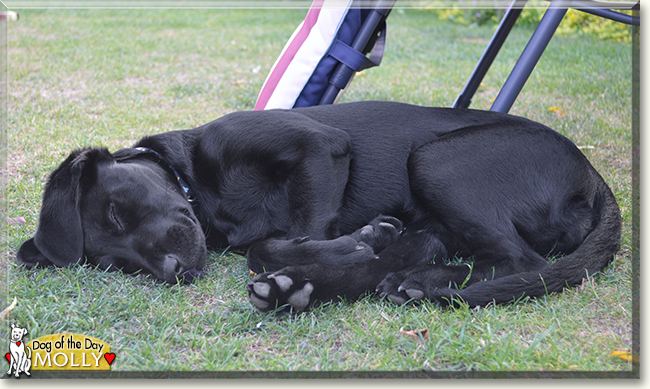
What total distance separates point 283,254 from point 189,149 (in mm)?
812

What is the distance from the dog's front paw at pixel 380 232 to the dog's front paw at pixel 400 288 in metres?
0.33

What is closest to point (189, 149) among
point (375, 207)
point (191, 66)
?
point (375, 207)

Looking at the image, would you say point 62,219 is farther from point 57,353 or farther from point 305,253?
point 305,253

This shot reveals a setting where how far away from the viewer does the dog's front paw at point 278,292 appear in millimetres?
2055

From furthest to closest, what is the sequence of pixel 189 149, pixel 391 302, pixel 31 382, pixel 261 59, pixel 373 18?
pixel 261 59
pixel 373 18
pixel 189 149
pixel 391 302
pixel 31 382

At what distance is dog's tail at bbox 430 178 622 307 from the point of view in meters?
2.08

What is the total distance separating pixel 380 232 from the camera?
2629mm

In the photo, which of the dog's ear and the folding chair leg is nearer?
the dog's ear

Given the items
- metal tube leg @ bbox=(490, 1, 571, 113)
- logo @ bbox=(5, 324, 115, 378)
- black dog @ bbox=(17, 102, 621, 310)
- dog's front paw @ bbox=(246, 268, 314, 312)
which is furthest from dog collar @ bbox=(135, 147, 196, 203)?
metal tube leg @ bbox=(490, 1, 571, 113)

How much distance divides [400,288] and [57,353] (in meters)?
1.27

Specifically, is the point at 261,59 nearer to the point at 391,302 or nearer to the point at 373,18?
the point at 373,18

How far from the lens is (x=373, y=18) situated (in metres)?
3.40

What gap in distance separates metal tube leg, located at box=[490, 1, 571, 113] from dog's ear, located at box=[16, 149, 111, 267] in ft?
7.66

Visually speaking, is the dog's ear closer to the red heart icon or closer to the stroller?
the red heart icon
